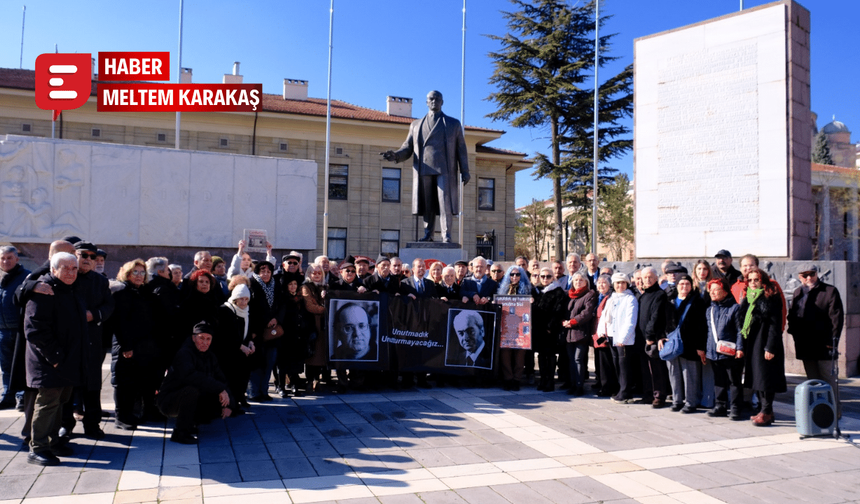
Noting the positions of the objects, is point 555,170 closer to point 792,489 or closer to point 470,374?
point 470,374

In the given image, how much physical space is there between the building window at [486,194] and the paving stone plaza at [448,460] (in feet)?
104

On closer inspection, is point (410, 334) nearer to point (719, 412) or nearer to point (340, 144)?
point (719, 412)

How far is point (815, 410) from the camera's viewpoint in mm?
6312

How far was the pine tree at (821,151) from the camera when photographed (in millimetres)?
70500

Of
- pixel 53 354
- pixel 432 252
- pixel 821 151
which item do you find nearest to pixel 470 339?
pixel 432 252

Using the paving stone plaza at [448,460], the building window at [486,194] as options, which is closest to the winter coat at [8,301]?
the paving stone plaza at [448,460]

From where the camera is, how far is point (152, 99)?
91.7 feet

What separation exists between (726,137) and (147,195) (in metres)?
17.2

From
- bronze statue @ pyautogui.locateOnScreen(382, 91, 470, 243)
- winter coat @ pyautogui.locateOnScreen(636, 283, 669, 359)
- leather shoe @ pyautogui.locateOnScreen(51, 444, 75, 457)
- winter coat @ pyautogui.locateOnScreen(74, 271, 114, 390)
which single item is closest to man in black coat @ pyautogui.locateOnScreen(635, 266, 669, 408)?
winter coat @ pyautogui.locateOnScreen(636, 283, 669, 359)

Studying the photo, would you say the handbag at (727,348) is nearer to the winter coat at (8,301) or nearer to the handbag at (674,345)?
the handbag at (674,345)

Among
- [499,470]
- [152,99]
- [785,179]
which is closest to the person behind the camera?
[499,470]

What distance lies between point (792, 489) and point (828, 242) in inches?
2136

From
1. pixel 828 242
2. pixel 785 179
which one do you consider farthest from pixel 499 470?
pixel 828 242

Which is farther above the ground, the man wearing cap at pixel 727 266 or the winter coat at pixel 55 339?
the man wearing cap at pixel 727 266
